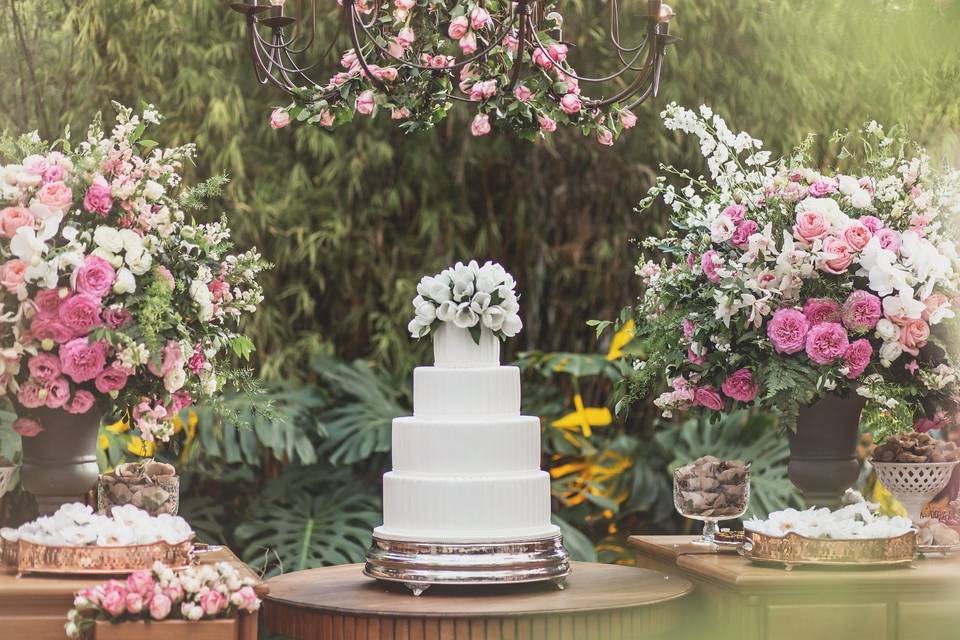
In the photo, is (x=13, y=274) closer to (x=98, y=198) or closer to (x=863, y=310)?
(x=98, y=198)

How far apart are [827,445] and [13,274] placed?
78.4 inches

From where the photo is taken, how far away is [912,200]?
2.84m

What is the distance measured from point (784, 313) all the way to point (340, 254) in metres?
3.26

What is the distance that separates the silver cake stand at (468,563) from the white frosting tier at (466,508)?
0.07 feet

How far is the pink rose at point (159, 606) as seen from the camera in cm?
228

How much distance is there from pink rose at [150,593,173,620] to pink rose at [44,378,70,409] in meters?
0.52

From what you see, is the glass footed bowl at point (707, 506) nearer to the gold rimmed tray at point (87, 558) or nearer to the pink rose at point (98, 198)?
the gold rimmed tray at point (87, 558)

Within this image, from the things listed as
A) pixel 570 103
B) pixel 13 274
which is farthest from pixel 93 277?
pixel 570 103

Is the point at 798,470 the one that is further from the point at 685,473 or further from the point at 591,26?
the point at 591,26

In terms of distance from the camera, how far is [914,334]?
107 inches

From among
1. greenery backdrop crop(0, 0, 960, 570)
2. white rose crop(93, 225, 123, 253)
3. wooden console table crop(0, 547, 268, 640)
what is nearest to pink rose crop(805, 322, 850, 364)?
white rose crop(93, 225, 123, 253)

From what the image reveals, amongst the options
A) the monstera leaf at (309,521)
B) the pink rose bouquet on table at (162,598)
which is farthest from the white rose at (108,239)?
the monstera leaf at (309,521)

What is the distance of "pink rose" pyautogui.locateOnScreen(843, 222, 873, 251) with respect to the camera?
8.95 feet

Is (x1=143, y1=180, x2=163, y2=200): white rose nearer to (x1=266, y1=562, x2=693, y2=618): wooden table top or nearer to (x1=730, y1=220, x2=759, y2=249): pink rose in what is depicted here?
(x1=266, y1=562, x2=693, y2=618): wooden table top
